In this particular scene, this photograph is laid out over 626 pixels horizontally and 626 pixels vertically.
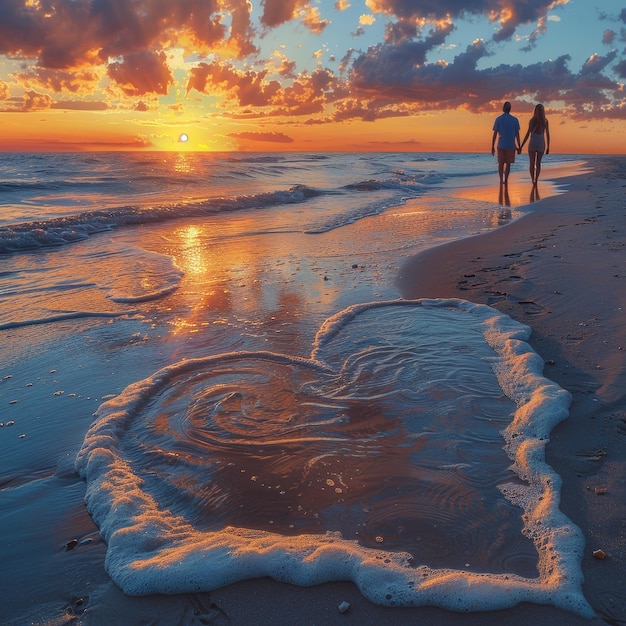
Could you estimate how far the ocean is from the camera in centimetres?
210

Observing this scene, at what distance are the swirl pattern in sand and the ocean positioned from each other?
10 millimetres

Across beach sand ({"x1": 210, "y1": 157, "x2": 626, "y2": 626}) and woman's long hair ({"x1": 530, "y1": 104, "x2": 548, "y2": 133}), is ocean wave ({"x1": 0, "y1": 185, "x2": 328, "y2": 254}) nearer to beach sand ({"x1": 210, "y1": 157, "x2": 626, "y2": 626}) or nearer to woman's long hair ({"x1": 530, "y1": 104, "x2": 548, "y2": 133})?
beach sand ({"x1": 210, "y1": 157, "x2": 626, "y2": 626})

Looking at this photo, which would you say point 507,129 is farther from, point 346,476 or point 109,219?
point 346,476

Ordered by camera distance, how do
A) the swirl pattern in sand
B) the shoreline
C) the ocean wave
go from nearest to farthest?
1. the swirl pattern in sand
2. the shoreline
3. the ocean wave

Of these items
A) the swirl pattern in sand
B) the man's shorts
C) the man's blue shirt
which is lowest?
the swirl pattern in sand

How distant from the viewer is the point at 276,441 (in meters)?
3.00

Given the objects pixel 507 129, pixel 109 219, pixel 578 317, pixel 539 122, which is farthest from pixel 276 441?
pixel 539 122

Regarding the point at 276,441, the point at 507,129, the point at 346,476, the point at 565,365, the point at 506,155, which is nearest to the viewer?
the point at 346,476

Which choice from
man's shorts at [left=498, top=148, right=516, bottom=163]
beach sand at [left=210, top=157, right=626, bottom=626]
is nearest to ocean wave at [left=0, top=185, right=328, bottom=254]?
man's shorts at [left=498, top=148, right=516, bottom=163]

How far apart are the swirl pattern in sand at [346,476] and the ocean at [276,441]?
0.03 ft

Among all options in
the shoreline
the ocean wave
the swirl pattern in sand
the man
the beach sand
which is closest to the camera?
the beach sand

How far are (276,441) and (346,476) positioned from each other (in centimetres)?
52

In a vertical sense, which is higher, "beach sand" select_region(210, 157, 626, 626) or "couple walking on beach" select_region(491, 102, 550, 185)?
"couple walking on beach" select_region(491, 102, 550, 185)

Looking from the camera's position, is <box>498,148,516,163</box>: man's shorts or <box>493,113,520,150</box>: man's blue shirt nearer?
<box>493,113,520,150</box>: man's blue shirt
